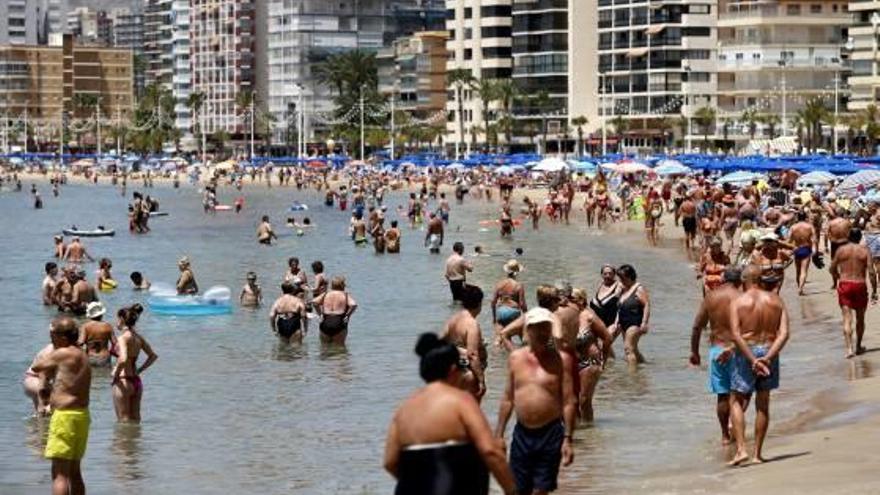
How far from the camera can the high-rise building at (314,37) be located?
171125 millimetres

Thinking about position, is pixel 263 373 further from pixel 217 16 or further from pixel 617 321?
pixel 217 16

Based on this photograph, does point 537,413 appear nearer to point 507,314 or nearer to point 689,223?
point 507,314

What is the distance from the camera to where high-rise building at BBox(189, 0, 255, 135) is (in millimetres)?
181375

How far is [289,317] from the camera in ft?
81.5

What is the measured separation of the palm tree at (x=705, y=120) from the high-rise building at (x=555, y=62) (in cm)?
1379

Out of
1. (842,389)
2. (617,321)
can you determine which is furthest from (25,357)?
(842,389)

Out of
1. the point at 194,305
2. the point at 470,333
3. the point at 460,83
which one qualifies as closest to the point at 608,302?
the point at 470,333

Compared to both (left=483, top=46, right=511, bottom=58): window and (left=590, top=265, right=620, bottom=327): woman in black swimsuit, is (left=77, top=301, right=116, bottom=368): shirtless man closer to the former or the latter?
(left=590, top=265, right=620, bottom=327): woman in black swimsuit

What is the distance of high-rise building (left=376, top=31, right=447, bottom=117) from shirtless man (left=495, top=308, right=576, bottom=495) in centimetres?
13775

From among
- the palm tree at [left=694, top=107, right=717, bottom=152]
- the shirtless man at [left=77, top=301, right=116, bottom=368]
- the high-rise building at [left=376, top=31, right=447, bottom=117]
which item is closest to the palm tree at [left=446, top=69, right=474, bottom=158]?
the high-rise building at [left=376, top=31, right=447, bottom=117]

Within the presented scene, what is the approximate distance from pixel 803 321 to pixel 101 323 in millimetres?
10454

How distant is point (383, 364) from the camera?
76.2 ft

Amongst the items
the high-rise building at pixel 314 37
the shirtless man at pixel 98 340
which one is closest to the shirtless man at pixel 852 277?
the shirtless man at pixel 98 340

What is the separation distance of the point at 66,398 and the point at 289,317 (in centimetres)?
1294
